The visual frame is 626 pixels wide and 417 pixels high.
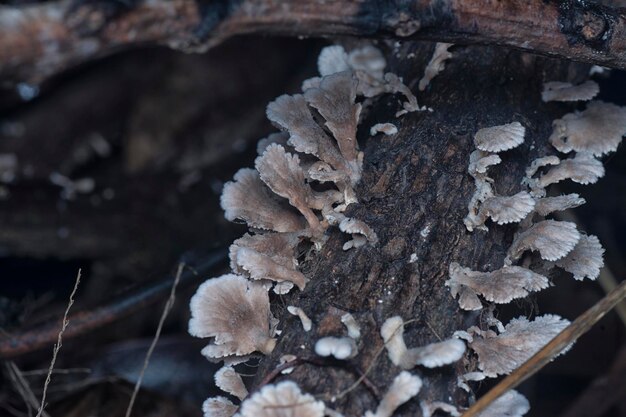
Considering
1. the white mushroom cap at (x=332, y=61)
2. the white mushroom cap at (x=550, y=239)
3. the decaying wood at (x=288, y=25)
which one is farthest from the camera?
the white mushroom cap at (x=332, y=61)

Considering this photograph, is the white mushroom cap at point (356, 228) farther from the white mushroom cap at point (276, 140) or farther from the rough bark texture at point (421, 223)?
the white mushroom cap at point (276, 140)

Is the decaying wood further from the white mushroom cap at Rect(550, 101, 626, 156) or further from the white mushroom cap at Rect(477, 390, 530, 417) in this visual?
the white mushroom cap at Rect(477, 390, 530, 417)

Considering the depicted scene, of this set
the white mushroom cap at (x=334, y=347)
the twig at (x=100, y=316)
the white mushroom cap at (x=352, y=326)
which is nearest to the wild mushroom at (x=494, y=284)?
the white mushroom cap at (x=352, y=326)

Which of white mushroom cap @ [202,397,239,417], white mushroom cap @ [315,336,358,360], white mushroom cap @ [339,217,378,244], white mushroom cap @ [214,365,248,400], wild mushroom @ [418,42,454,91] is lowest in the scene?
white mushroom cap @ [202,397,239,417]

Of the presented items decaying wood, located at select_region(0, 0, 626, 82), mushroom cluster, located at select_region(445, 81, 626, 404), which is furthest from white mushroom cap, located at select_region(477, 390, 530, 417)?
decaying wood, located at select_region(0, 0, 626, 82)

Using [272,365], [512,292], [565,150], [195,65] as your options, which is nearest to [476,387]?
[512,292]

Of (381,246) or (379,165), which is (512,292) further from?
(379,165)

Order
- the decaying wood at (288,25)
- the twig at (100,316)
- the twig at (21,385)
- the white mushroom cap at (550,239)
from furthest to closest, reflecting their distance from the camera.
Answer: the twig at (100,316)
the twig at (21,385)
the white mushroom cap at (550,239)
the decaying wood at (288,25)

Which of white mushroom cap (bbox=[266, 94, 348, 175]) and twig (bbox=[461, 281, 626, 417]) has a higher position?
white mushroom cap (bbox=[266, 94, 348, 175])
